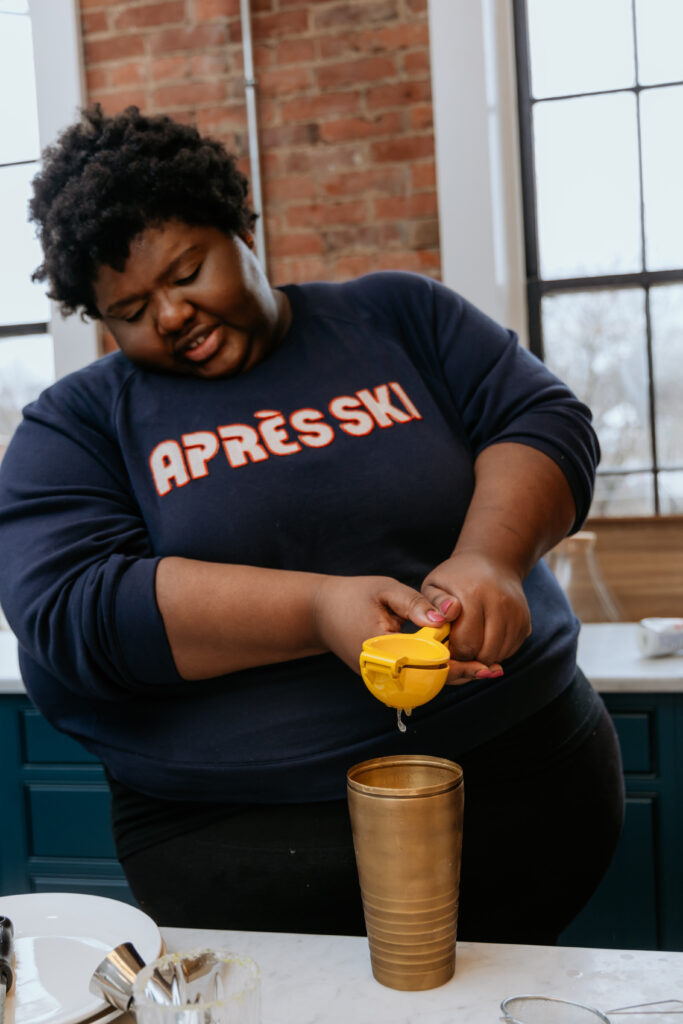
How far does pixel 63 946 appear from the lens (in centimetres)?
76

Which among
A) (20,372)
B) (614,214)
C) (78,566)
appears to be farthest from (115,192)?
(20,372)

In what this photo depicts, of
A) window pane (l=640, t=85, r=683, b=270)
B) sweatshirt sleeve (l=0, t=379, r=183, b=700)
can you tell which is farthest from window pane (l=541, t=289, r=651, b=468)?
sweatshirt sleeve (l=0, t=379, r=183, b=700)

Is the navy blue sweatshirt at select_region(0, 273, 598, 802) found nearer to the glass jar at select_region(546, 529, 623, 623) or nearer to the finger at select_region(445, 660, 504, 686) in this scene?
the finger at select_region(445, 660, 504, 686)

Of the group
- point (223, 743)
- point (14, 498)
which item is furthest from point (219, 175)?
point (223, 743)

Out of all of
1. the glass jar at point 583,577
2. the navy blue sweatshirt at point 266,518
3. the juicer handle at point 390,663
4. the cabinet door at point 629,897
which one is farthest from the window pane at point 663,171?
the juicer handle at point 390,663

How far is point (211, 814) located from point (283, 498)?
33cm

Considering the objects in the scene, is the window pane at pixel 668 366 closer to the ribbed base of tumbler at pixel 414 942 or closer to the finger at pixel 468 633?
the finger at pixel 468 633

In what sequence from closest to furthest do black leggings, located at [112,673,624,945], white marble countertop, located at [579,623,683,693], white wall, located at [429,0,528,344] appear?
black leggings, located at [112,673,624,945] → white marble countertop, located at [579,623,683,693] → white wall, located at [429,0,528,344]

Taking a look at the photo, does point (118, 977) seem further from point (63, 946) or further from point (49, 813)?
point (49, 813)

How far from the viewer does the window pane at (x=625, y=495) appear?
8.25 feet

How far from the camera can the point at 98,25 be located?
99.5 inches

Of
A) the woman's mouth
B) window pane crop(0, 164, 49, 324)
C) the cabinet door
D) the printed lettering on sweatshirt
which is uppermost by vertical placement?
window pane crop(0, 164, 49, 324)

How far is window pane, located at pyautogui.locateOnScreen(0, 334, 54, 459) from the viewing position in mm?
2848

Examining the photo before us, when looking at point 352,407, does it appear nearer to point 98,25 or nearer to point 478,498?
point 478,498
